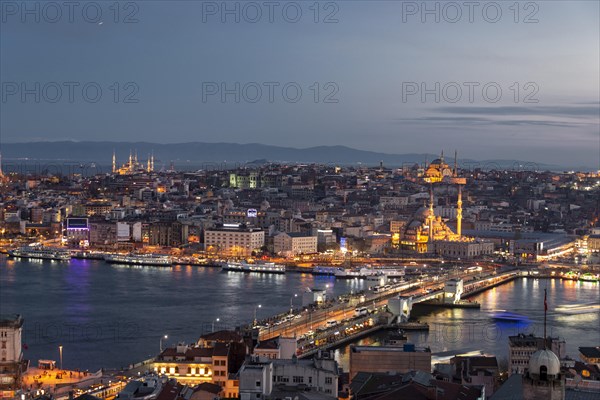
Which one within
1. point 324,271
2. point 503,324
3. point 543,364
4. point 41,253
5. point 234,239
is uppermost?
point 543,364

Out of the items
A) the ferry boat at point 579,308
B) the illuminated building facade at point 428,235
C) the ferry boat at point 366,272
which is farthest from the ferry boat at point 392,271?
the ferry boat at point 579,308

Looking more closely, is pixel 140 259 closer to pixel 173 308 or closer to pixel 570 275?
pixel 173 308

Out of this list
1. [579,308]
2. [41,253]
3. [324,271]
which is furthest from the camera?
[41,253]

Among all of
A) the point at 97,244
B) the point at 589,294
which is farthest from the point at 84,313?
the point at 97,244

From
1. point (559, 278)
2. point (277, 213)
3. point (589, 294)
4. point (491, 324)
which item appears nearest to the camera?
point (491, 324)

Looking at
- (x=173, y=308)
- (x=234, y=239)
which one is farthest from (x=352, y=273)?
(x=173, y=308)

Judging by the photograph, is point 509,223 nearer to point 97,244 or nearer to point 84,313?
point 97,244
